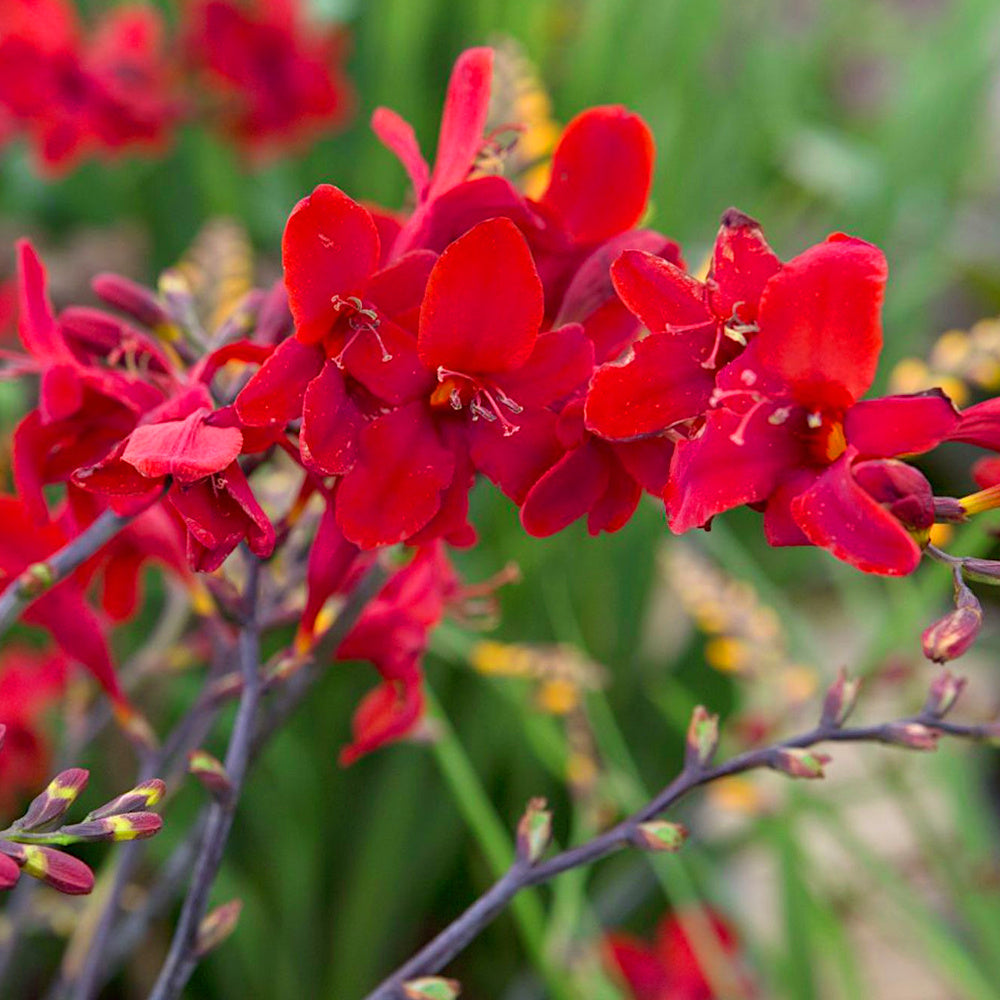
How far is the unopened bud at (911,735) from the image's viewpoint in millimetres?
339

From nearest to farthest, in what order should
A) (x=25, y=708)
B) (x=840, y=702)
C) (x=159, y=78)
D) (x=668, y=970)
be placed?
(x=840, y=702) < (x=25, y=708) < (x=668, y=970) < (x=159, y=78)

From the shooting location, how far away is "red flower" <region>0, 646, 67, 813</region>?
68 centimetres

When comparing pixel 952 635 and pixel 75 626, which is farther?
pixel 75 626

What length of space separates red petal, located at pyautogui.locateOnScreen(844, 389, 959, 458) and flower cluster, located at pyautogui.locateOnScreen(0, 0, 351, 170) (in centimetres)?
69

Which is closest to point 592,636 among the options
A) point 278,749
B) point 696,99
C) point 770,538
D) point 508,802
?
point 508,802

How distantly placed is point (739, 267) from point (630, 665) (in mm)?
859

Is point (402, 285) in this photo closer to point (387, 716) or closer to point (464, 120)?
point (464, 120)

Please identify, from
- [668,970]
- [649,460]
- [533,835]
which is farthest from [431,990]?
[668,970]

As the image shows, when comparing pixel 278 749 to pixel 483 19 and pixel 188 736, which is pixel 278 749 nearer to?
pixel 188 736

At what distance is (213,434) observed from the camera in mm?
293

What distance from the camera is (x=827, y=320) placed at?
0.90 feet

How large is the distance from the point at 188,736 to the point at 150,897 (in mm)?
78

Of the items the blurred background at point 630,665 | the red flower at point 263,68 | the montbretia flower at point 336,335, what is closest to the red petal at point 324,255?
the montbretia flower at point 336,335

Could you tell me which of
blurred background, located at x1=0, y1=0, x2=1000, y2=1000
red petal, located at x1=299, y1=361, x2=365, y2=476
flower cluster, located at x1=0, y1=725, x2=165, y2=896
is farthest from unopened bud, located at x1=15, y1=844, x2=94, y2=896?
blurred background, located at x1=0, y1=0, x2=1000, y2=1000
